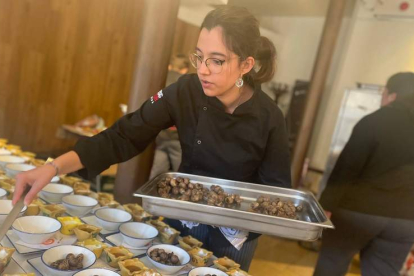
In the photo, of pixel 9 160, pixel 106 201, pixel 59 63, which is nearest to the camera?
pixel 106 201

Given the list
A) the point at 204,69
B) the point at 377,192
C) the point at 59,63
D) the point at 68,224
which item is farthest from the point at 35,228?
the point at 59,63

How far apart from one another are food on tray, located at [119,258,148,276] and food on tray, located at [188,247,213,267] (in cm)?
16

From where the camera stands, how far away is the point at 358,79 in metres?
2.88

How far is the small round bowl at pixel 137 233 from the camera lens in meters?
A: 0.94

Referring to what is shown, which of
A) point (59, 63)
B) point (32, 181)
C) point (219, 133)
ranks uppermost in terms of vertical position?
point (59, 63)

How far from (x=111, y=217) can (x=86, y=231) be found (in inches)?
5.4

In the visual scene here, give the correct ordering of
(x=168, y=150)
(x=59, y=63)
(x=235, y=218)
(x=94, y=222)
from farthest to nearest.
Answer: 1. (x=59, y=63)
2. (x=168, y=150)
3. (x=94, y=222)
4. (x=235, y=218)

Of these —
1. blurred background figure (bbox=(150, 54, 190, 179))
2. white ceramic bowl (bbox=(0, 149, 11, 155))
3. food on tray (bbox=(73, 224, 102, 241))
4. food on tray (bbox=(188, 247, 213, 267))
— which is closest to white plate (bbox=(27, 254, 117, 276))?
food on tray (bbox=(73, 224, 102, 241))

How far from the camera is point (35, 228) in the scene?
922mm

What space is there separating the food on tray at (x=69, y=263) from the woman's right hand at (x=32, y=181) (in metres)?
0.16

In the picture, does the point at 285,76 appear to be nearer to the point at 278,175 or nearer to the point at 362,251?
the point at 362,251

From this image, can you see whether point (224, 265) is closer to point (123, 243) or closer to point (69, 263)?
point (123, 243)

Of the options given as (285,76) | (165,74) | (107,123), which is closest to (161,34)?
(165,74)

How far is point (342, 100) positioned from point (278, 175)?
2.46 metres
